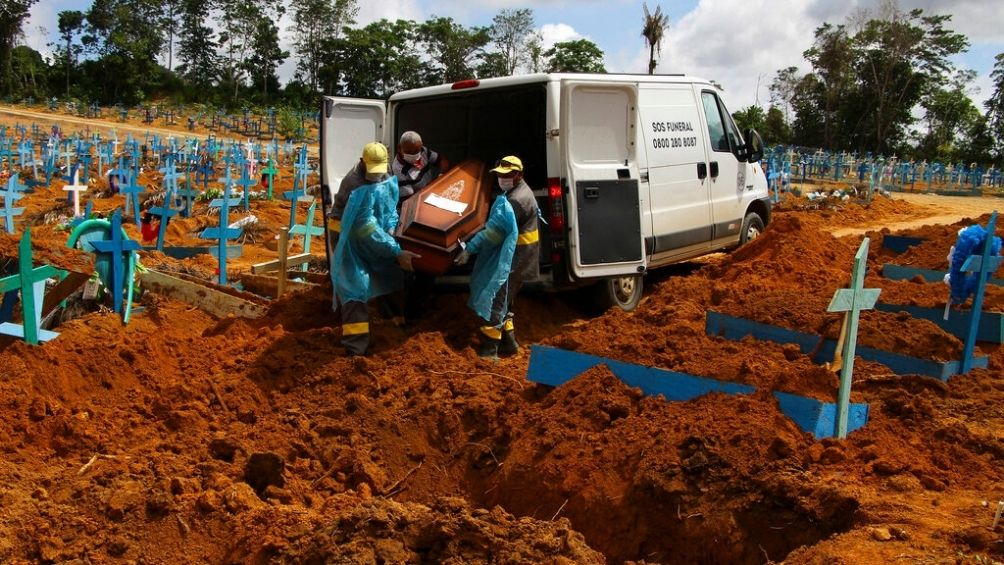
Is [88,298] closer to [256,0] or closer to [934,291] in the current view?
[934,291]

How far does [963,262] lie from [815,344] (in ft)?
5.78

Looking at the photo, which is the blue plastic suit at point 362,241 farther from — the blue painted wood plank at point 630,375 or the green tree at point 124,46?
the green tree at point 124,46

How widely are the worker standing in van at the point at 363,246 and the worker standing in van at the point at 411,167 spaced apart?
72 cm

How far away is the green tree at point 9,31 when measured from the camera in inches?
2281

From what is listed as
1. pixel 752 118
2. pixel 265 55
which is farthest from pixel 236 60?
pixel 752 118

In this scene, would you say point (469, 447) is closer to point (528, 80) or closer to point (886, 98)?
point (528, 80)

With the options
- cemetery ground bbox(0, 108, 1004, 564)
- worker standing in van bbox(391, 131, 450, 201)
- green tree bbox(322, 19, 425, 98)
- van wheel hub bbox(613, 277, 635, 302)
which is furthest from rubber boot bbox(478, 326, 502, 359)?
green tree bbox(322, 19, 425, 98)

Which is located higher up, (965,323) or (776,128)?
(776,128)

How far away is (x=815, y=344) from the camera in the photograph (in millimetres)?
5402

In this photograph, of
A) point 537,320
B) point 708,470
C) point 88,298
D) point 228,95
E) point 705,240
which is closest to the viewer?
point 708,470

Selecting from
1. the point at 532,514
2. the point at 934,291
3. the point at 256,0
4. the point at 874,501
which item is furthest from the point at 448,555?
the point at 256,0

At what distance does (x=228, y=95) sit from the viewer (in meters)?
→ 63.9

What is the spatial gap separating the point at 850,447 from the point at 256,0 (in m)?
73.9

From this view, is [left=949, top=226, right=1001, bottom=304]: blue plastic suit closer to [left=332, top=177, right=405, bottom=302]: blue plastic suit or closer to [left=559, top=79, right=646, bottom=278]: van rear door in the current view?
[left=559, top=79, right=646, bottom=278]: van rear door
